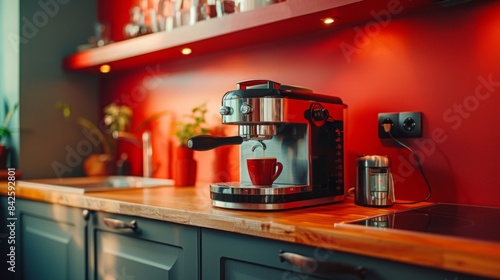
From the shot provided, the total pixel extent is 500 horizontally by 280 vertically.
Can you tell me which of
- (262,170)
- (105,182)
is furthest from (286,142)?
(105,182)

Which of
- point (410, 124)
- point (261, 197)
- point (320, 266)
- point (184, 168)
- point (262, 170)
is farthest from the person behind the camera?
point (184, 168)

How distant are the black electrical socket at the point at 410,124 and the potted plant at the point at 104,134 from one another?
1395mm

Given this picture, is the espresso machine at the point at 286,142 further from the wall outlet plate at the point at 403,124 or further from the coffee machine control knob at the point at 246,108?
the wall outlet plate at the point at 403,124

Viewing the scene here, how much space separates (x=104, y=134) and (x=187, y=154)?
791mm

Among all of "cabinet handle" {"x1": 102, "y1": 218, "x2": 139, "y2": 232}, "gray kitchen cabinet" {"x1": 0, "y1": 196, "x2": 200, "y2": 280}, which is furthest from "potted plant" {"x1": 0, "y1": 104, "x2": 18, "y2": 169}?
"cabinet handle" {"x1": 102, "y1": 218, "x2": 139, "y2": 232}

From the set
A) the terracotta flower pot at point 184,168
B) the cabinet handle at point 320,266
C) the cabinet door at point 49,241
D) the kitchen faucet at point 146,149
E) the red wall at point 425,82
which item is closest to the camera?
the cabinet handle at point 320,266

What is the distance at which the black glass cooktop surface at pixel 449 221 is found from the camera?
0.88 metres

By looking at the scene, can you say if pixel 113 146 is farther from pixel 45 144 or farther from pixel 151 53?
pixel 151 53

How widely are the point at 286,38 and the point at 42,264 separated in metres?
1.26

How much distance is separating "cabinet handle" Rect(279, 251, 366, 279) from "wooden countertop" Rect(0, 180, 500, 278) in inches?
1.3

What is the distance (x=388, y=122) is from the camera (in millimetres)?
1427

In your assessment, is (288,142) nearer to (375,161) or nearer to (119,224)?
(375,161)

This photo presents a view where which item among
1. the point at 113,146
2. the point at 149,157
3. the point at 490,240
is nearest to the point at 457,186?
the point at 490,240

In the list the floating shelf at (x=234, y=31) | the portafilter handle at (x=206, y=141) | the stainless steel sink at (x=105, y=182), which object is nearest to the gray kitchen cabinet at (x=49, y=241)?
the stainless steel sink at (x=105, y=182)
